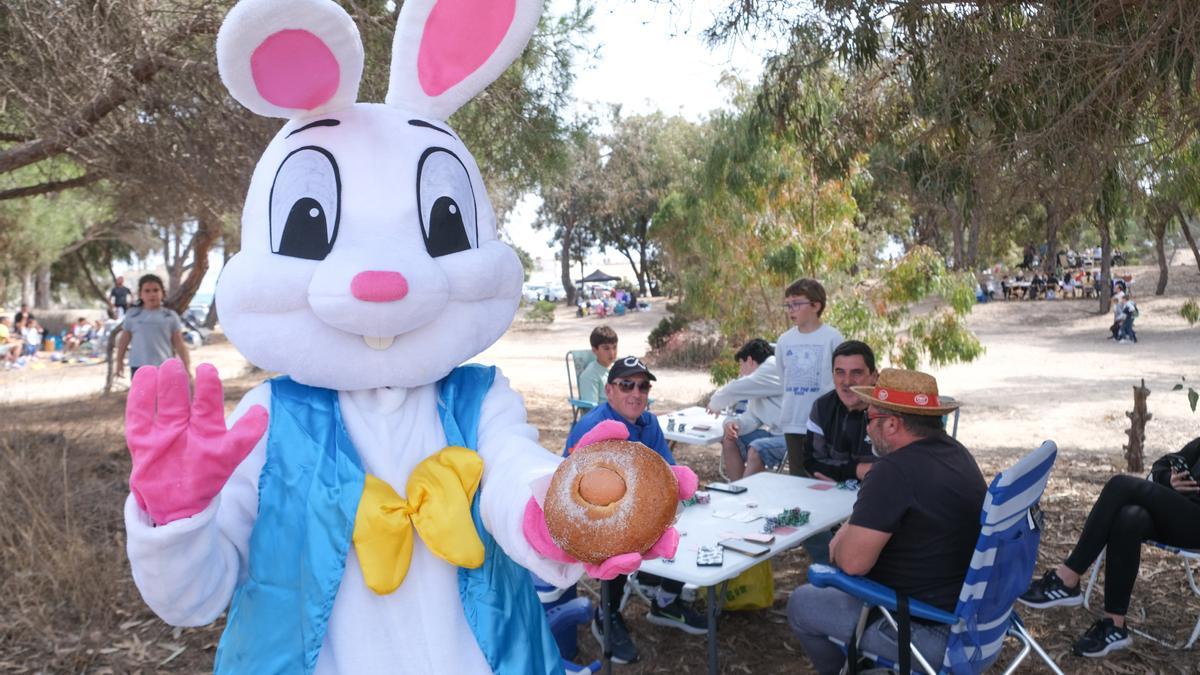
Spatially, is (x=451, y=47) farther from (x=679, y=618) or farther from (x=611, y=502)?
(x=679, y=618)

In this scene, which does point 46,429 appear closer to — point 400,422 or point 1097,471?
point 400,422

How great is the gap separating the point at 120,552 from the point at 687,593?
3.08 metres

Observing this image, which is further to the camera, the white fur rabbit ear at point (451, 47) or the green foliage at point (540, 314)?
the green foliage at point (540, 314)

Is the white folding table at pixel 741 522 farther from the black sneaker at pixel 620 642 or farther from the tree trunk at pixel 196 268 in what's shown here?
the tree trunk at pixel 196 268

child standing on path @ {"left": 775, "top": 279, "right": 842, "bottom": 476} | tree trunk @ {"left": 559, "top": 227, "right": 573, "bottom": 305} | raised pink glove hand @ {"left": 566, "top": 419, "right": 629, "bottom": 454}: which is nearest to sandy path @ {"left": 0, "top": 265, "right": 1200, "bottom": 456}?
child standing on path @ {"left": 775, "top": 279, "right": 842, "bottom": 476}

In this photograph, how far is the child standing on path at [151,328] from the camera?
704 centimetres

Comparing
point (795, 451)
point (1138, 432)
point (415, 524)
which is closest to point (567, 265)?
point (1138, 432)

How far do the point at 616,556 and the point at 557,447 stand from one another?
6.69 meters

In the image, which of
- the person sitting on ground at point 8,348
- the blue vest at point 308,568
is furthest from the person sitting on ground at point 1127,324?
the person sitting on ground at point 8,348

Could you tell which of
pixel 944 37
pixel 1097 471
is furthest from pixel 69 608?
pixel 1097 471

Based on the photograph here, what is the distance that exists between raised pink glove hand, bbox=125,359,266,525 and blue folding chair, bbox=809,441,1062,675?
2064 millimetres

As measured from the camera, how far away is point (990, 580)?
2.59 m

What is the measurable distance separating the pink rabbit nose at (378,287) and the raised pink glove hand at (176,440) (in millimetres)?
367

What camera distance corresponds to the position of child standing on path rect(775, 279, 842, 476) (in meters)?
5.00
